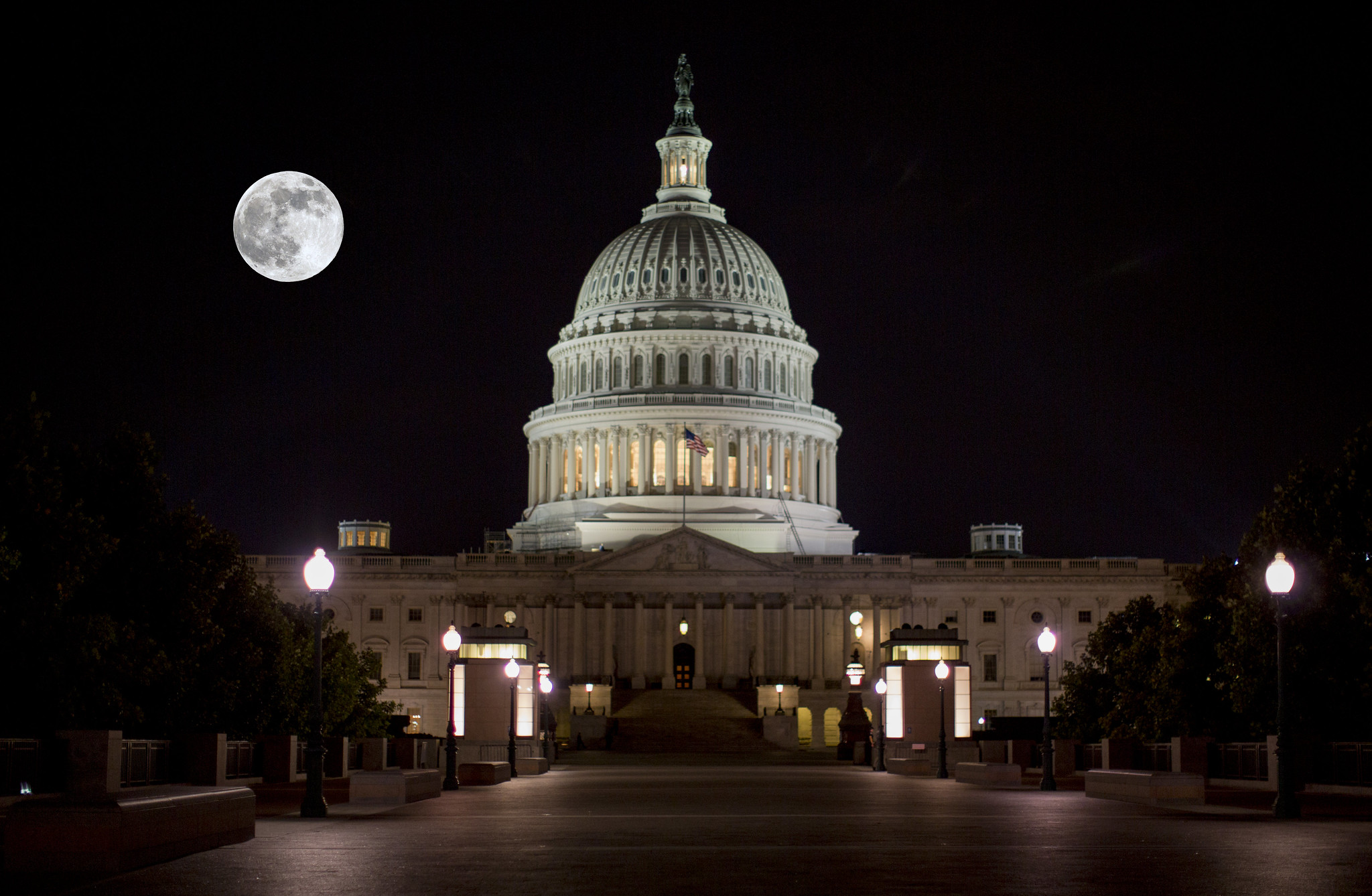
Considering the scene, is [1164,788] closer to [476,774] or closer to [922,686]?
[476,774]

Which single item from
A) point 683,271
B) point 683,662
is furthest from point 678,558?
point 683,271

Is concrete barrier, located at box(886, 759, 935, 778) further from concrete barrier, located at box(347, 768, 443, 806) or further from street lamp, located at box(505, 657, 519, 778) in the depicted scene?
concrete barrier, located at box(347, 768, 443, 806)

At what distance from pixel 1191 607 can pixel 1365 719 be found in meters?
14.5

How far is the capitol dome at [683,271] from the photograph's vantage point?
156125 millimetres

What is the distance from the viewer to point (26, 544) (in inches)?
1914

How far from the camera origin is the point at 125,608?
54750 millimetres

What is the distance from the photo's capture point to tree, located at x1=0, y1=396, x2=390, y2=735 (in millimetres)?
47375

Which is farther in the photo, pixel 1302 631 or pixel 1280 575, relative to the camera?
pixel 1302 631

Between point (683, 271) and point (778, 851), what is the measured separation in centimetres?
13533

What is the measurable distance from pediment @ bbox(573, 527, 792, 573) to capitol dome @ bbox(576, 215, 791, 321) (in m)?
29.4

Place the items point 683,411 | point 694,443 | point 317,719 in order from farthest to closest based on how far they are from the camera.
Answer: point 683,411 < point 694,443 < point 317,719

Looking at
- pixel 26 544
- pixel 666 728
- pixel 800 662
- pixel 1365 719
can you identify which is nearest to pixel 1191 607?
pixel 1365 719

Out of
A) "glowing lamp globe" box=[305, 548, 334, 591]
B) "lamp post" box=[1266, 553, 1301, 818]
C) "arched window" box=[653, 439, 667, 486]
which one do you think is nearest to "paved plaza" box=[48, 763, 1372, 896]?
"lamp post" box=[1266, 553, 1301, 818]

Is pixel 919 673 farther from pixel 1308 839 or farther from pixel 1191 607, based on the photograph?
pixel 1308 839
